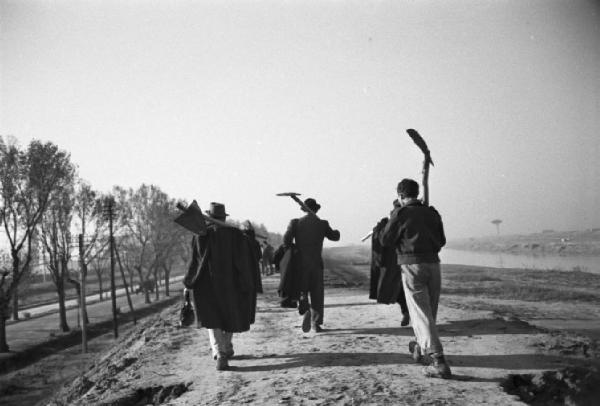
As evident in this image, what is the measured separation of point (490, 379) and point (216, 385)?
2.89m

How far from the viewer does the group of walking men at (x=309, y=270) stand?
15.0 feet

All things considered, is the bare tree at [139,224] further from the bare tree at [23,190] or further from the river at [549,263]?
the river at [549,263]

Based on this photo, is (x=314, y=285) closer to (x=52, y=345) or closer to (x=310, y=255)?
(x=310, y=255)

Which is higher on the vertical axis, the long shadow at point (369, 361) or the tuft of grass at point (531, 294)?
the long shadow at point (369, 361)

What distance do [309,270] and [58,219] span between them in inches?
1031

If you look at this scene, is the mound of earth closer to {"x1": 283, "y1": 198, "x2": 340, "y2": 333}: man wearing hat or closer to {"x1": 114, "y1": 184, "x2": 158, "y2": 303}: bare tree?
{"x1": 283, "y1": 198, "x2": 340, "y2": 333}: man wearing hat

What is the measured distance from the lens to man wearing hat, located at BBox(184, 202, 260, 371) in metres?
5.46

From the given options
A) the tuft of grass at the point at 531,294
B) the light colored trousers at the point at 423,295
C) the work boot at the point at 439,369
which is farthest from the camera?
Answer: the tuft of grass at the point at 531,294

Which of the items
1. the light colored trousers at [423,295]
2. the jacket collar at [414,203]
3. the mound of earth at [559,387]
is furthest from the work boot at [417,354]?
the jacket collar at [414,203]

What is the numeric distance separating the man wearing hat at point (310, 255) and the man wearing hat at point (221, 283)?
4.66 feet

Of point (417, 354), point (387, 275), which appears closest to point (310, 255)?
point (387, 275)

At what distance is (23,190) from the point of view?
22.8 m

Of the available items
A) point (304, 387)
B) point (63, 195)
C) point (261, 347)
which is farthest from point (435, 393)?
point (63, 195)

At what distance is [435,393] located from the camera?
394 centimetres
